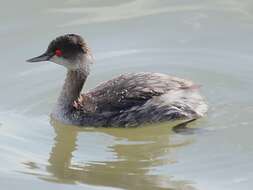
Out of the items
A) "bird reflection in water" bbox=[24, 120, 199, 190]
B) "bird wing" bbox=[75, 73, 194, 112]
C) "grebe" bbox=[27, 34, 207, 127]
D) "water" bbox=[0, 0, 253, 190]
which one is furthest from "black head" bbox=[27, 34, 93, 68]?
"bird reflection in water" bbox=[24, 120, 199, 190]

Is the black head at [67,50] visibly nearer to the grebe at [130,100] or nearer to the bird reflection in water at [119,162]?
the grebe at [130,100]

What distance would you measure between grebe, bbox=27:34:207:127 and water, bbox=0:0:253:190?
12 centimetres

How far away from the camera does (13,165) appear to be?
7516 mm

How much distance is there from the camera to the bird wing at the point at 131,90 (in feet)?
27.8

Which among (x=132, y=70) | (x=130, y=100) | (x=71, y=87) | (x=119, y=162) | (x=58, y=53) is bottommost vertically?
(x=119, y=162)

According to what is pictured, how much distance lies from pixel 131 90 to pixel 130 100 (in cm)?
10

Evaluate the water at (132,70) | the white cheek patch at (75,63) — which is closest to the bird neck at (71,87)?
the white cheek patch at (75,63)

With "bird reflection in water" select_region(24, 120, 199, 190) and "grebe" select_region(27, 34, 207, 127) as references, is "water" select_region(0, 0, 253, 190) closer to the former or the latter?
"bird reflection in water" select_region(24, 120, 199, 190)

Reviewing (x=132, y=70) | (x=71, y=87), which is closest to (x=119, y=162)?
(x=71, y=87)

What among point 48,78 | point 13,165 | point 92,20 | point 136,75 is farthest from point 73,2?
point 13,165

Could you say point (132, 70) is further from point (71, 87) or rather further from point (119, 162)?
point (119, 162)

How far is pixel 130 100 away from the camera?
8.48 m

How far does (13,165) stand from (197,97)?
2.04 metres

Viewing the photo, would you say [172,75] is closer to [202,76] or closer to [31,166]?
[202,76]
